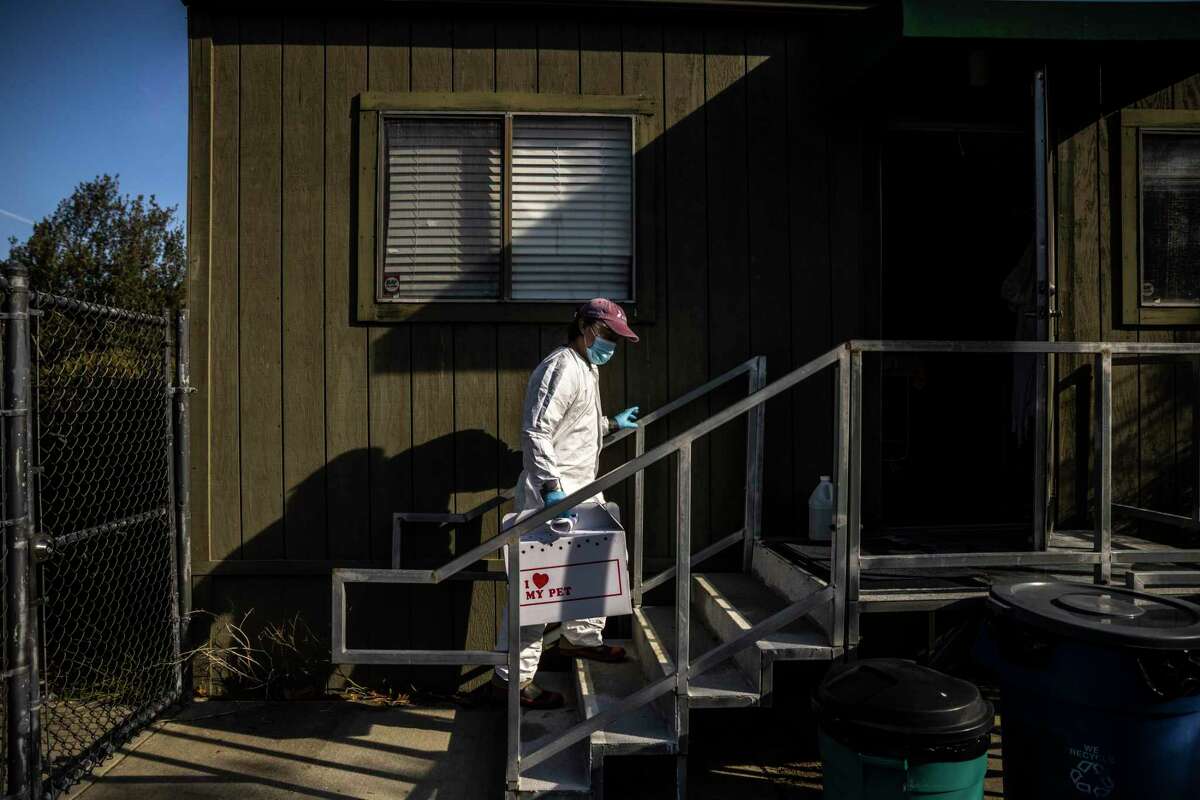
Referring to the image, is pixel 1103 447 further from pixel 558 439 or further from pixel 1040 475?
pixel 558 439

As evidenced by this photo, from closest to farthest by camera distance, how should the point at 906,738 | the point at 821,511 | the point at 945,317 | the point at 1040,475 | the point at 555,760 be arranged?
the point at 906,738
the point at 555,760
the point at 1040,475
the point at 821,511
the point at 945,317

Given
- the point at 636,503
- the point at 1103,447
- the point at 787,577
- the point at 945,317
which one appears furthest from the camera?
the point at 945,317

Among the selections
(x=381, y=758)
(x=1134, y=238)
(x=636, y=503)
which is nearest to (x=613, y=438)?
(x=636, y=503)

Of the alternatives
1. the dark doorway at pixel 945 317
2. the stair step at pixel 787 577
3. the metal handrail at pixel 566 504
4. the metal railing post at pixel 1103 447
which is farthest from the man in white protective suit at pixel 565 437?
the dark doorway at pixel 945 317

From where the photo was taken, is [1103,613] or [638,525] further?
[638,525]

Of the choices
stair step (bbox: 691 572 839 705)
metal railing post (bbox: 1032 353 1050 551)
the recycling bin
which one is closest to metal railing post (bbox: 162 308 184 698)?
stair step (bbox: 691 572 839 705)

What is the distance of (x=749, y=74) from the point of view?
494cm

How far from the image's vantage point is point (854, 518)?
11.3 ft

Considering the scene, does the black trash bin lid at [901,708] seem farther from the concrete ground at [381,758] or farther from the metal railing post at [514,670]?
the metal railing post at [514,670]

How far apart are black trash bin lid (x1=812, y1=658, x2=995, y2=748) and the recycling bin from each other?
0.32 metres

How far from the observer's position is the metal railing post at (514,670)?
10.7 ft

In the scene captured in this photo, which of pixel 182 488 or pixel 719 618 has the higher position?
pixel 182 488

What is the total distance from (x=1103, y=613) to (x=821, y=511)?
1.62 m

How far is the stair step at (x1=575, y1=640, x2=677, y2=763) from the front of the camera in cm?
336
